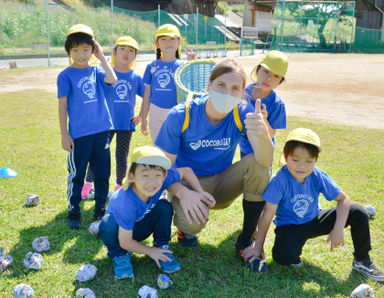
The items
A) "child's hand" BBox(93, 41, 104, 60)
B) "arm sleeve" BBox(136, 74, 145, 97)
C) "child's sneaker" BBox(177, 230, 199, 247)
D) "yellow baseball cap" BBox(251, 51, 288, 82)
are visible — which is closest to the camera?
"child's sneaker" BBox(177, 230, 199, 247)

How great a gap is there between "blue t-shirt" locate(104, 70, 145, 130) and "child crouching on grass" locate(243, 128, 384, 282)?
1.98 m

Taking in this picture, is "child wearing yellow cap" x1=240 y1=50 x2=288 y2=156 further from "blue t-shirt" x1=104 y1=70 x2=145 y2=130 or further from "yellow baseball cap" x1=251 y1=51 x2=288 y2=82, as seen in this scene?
"blue t-shirt" x1=104 y1=70 x2=145 y2=130

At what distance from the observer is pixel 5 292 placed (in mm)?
2482

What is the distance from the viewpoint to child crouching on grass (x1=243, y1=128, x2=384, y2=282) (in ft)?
8.98

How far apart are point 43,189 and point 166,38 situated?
2.17 metres

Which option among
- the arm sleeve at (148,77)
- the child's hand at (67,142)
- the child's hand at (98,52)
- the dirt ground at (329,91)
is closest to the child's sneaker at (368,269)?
the child's hand at (67,142)

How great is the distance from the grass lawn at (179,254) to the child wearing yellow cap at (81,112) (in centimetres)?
34

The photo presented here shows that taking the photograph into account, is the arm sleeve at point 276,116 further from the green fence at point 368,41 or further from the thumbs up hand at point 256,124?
the green fence at point 368,41

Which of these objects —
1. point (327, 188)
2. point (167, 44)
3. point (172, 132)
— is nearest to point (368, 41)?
point (167, 44)

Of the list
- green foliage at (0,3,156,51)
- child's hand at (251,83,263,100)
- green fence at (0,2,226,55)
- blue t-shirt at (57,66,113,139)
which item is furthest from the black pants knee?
green foliage at (0,3,156,51)

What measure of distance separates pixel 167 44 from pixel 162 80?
413 millimetres

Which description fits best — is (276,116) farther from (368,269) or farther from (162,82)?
(162,82)

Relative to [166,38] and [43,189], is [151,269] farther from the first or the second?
[166,38]

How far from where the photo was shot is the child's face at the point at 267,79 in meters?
3.33
